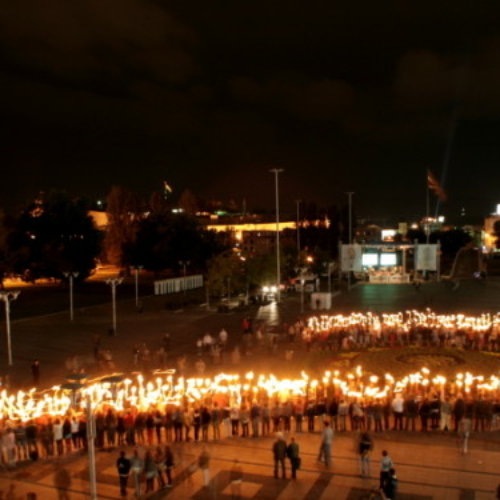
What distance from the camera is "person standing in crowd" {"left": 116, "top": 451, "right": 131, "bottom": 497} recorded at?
12773mm

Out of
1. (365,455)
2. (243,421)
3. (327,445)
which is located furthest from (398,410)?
(243,421)

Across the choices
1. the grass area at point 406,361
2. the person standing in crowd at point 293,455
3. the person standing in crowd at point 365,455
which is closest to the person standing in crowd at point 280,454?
the person standing in crowd at point 293,455

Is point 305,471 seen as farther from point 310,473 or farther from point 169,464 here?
point 169,464

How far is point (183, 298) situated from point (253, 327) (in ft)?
48.4

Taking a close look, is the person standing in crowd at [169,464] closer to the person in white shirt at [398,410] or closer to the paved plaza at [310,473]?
the paved plaza at [310,473]

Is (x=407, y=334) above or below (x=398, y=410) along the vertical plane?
above

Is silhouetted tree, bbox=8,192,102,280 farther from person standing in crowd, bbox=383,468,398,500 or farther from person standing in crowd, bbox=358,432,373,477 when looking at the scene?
person standing in crowd, bbox=383,468,398,500

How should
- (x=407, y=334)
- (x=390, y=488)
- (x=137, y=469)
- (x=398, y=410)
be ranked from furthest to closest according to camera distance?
(x=407, y=334)
(x=398, y=410)
(x=137, y=469)
(x=390, y=488)

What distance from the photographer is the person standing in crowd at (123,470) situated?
12773 mm

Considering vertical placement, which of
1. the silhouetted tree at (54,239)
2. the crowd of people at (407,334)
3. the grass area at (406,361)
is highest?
the silhouetted tree at (54,239)

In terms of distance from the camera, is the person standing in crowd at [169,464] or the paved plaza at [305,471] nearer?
the paved plaza at [305,471]

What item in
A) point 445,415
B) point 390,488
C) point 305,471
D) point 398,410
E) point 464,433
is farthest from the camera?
point 398,410

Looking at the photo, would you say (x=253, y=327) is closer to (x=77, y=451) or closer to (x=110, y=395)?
(x=110, y=395)

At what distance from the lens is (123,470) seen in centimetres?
1281
